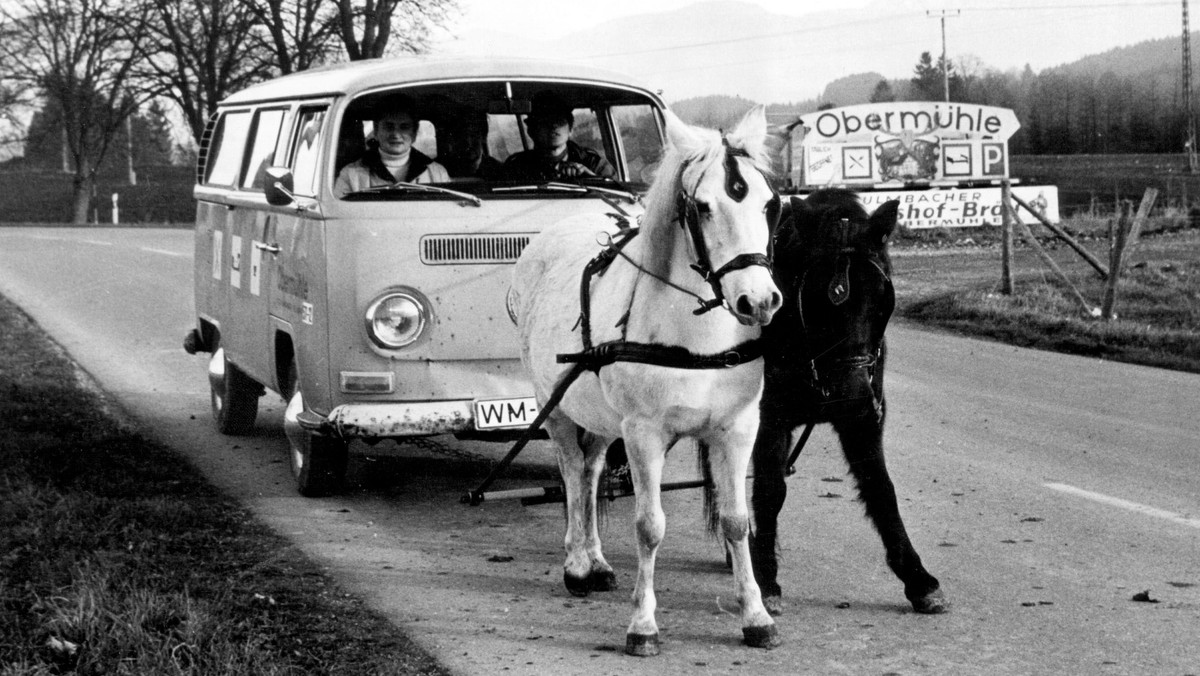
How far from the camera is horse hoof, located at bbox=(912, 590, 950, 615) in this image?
234 inches

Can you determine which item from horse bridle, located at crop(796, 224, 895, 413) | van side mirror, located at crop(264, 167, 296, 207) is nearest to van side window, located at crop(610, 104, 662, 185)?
van side mirror, located at crop(264, 167, 296, 207)

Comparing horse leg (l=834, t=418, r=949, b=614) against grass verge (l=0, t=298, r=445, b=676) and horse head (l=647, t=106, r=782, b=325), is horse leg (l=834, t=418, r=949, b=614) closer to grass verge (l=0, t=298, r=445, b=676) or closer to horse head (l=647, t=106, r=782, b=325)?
horse head (l=647, t=106, r=782, b=325)

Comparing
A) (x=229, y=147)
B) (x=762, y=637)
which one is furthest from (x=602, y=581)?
(x=229, y=147)

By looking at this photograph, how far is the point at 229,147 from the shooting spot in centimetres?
1091

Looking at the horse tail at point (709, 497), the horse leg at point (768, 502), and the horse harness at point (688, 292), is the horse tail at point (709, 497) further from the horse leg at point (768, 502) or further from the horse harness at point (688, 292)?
the horse harness at point (688, 292)

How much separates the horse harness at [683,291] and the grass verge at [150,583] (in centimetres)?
129

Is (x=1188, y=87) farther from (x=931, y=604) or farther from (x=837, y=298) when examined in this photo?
(x=837, y=298)

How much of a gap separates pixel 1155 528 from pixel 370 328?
13.7ft

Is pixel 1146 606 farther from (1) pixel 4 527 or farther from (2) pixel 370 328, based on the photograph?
(1) pixel 4 527

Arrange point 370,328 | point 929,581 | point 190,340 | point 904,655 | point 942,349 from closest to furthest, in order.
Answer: point 904,655 < point 929,581 < point 370,328 < point 190,340 < point 942,349

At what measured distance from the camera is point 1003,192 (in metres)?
18.0

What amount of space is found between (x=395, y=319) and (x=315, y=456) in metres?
1.03

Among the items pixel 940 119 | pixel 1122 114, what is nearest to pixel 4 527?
pixel 940 119

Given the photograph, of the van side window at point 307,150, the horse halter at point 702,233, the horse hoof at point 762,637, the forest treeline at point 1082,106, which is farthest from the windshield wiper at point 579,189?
the forest treeline at point 1082,106
